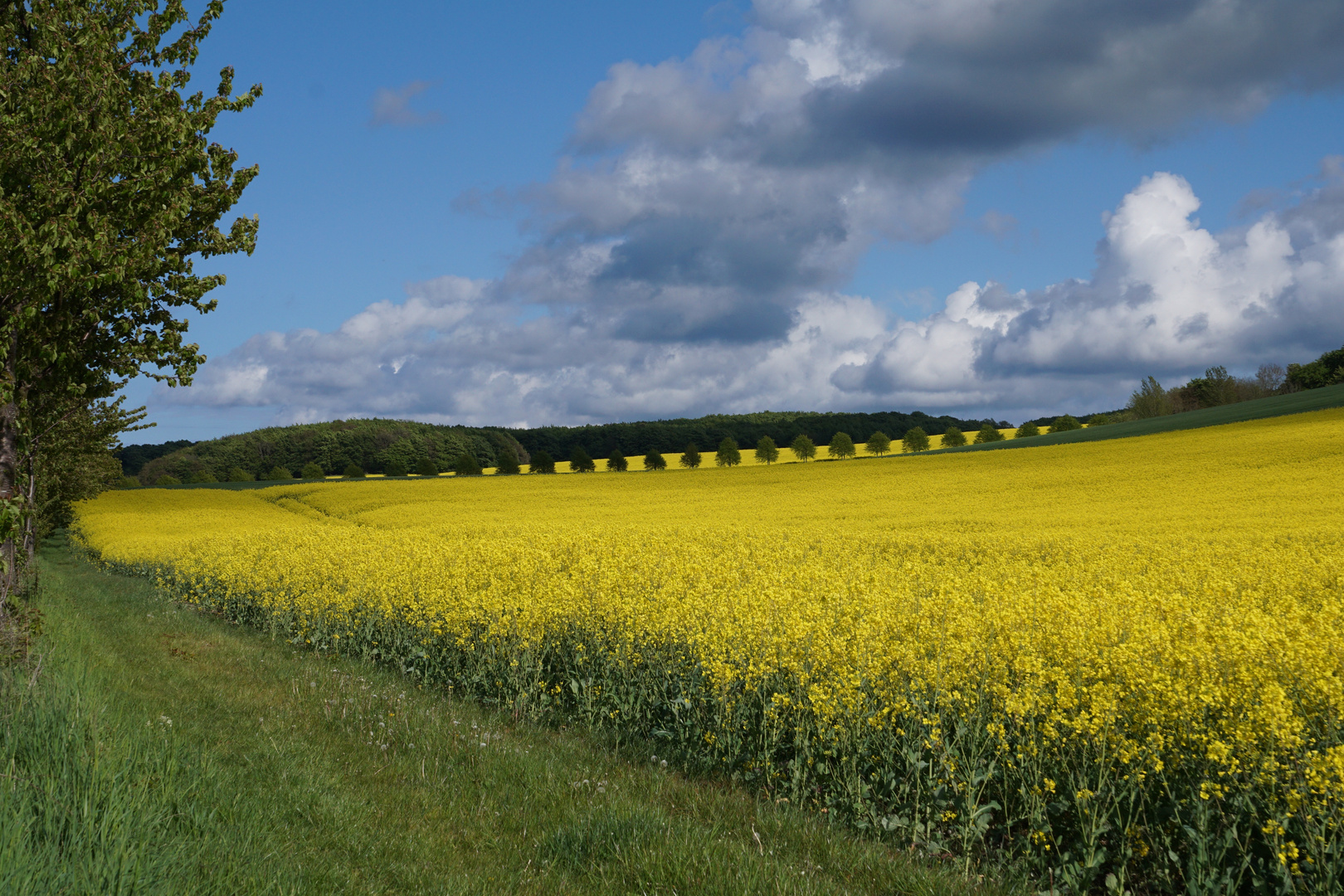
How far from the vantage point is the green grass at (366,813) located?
3686mm

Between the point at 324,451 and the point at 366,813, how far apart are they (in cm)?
9997

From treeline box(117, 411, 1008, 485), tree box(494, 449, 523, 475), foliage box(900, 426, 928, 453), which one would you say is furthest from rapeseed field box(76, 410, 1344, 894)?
treeline box(117, 411, 1008, 485)

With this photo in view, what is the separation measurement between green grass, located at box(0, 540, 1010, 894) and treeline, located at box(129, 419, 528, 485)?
85719 mm

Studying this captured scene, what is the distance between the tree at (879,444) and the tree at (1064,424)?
2056cm

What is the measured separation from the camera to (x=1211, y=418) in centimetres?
5550

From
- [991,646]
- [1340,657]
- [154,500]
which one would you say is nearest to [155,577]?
[991,646]

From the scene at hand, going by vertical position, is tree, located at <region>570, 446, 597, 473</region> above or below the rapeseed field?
above

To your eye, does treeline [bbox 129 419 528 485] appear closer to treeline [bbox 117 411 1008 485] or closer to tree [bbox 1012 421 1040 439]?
treeline [bbox 117 411 1008 485]

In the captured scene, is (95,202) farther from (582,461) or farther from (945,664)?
(582,461)

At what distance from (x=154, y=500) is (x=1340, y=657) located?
60140 millimetres

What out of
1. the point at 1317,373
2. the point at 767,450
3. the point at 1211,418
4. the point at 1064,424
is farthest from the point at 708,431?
the point at 1317,373

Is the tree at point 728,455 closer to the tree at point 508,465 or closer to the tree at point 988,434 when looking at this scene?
the tree at point 508,465

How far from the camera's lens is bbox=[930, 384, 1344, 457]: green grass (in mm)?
51156

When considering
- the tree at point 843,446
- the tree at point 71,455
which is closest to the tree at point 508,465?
the tree at point 843,446
